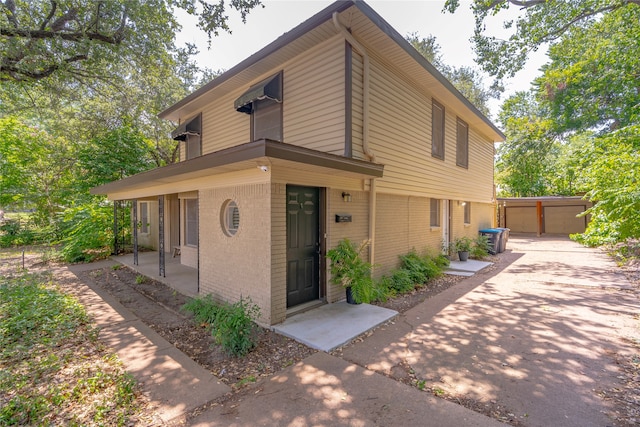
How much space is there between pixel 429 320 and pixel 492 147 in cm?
1194

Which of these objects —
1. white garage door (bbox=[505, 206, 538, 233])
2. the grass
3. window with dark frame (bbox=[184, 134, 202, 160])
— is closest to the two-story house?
window with dark frame (bbox=[184, 134, 202, 160])

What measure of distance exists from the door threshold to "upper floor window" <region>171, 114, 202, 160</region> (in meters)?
6.63

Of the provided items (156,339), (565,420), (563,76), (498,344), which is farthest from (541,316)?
(563,76)

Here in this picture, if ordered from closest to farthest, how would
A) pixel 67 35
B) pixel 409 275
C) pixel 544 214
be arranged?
pixel 409 275, pixel 67 35, pixel 544 214

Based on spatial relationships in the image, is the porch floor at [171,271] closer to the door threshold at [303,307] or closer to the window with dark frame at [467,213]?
the door threshold at [303,307]

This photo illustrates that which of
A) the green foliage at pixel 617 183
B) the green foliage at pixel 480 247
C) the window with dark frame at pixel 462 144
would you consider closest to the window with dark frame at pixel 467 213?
the green foliage at pixel 480 247

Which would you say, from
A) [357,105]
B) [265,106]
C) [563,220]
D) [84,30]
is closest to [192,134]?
[84,30]

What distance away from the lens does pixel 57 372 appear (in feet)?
10.4

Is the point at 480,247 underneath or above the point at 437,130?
underneath

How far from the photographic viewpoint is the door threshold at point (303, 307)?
473 cm

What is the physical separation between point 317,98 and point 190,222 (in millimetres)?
5586

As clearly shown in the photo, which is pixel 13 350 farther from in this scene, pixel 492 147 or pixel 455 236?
pixel 492 147

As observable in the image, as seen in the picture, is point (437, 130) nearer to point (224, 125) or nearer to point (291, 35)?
point (291, 35)

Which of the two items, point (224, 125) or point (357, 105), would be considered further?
point (224, 125)
